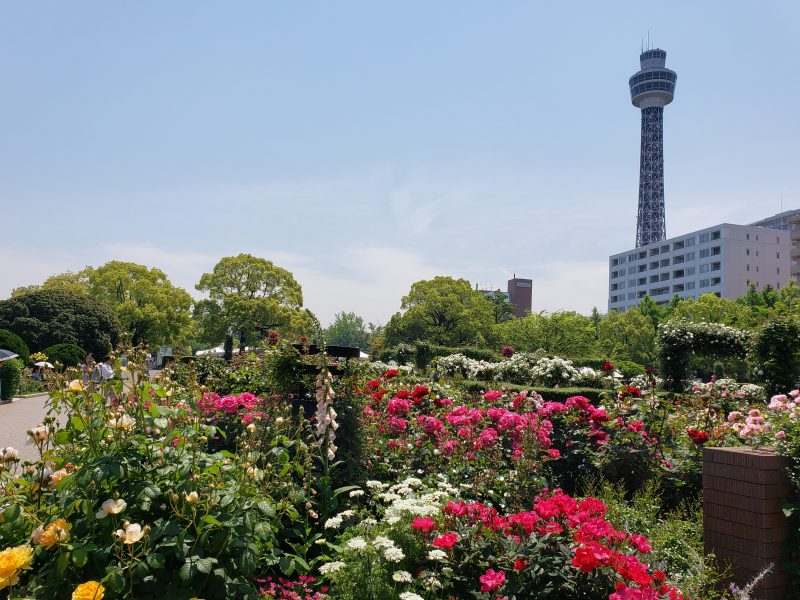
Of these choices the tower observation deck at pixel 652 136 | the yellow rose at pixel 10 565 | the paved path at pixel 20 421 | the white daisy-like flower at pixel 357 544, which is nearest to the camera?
the yellow rose at pixel 10 565

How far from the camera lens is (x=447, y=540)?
3090 mm

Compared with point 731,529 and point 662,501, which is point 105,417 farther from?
point 662,501

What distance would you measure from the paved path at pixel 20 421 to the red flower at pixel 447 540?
7657 mm

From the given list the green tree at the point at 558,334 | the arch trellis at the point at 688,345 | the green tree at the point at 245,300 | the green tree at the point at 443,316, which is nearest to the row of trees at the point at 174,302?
the green tree at the point at 245,300

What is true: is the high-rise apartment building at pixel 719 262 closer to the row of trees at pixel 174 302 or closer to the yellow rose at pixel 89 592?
the row of trees at pixel 174 302

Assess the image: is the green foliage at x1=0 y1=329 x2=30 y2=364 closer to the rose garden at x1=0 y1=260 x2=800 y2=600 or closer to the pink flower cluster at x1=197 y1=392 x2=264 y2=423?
the pink flower cluster at x1=197 y1=392 x2=264 y2=423

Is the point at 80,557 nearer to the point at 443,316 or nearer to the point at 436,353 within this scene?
the point at 436,353

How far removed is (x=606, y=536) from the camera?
9.87 feet

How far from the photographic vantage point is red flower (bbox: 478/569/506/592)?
109 inches

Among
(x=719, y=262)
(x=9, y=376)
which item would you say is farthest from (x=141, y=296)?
(x=719, y=262)

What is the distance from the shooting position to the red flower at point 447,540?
3086 mm

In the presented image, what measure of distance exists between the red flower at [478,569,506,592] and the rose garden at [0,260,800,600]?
0.02m

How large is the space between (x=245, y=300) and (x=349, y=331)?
52.0m

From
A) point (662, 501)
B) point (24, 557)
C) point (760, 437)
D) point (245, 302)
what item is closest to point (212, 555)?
point (24, 557)
